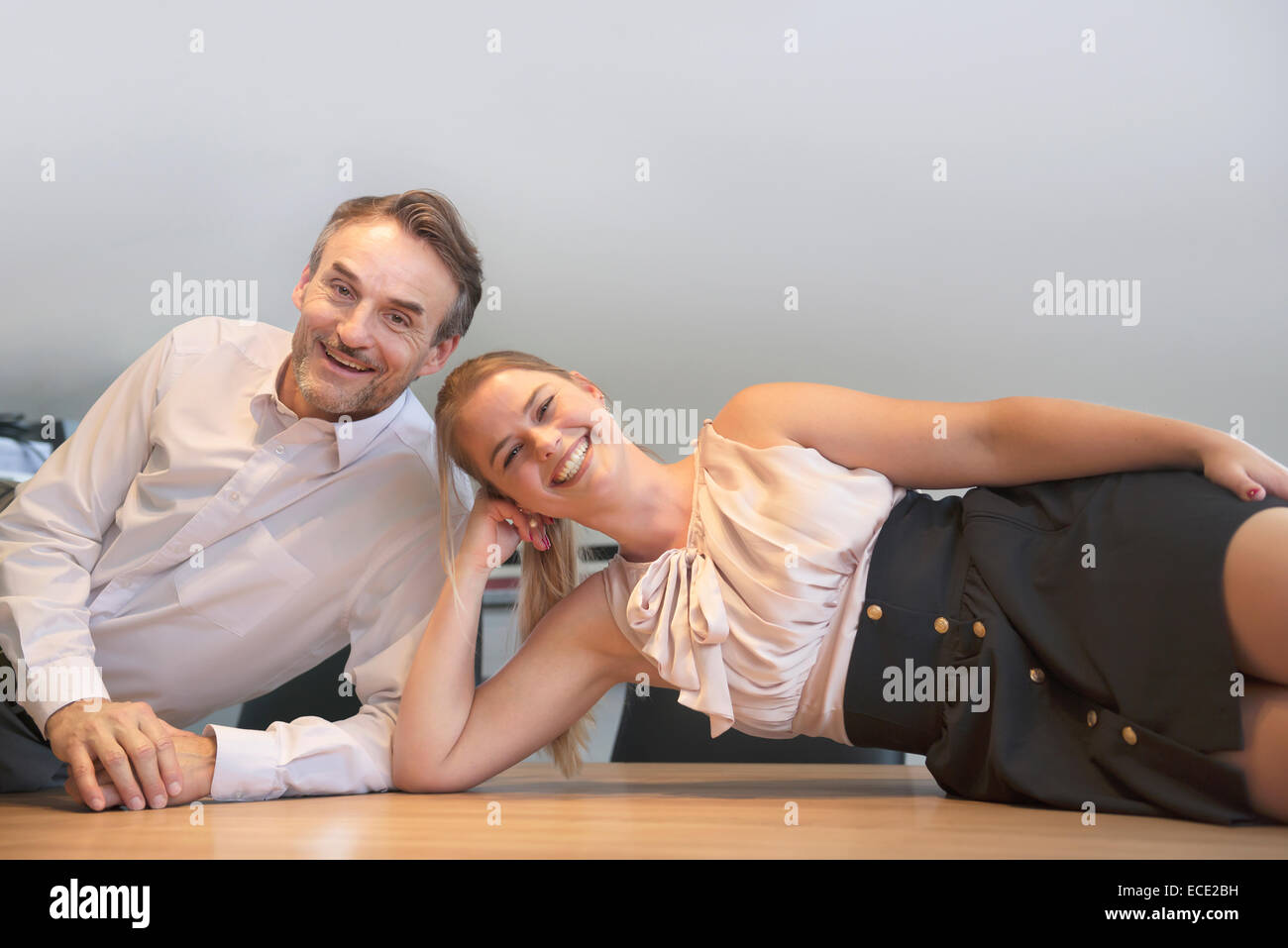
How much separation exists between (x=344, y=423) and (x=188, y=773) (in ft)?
1.87

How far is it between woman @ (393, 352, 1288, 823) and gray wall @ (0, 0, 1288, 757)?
1090 mm

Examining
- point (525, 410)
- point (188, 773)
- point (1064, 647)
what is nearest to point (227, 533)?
point (188, 773)

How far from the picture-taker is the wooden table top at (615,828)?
0.81 metres

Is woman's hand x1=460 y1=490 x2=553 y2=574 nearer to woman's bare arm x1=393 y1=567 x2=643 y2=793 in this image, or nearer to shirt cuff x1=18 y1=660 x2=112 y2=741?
woman's bare arm x1=393 y1=567 x2=643 y2=793

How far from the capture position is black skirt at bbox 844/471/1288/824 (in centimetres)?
107

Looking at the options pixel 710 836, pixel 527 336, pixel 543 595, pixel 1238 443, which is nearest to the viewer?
pixel 710 836

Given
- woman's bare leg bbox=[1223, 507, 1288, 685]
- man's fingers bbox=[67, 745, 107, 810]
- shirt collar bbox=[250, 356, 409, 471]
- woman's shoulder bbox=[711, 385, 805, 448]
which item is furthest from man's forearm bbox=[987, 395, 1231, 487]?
man's fingers bbox=[67, 745, 107, 810]

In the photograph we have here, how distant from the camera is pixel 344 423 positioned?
1.53 metres

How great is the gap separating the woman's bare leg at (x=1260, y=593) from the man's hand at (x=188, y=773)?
1203 millimetres

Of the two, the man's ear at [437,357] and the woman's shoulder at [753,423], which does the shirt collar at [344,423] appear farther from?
the woman's shoulder at [753,423]

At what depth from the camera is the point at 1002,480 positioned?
1.33 meters
